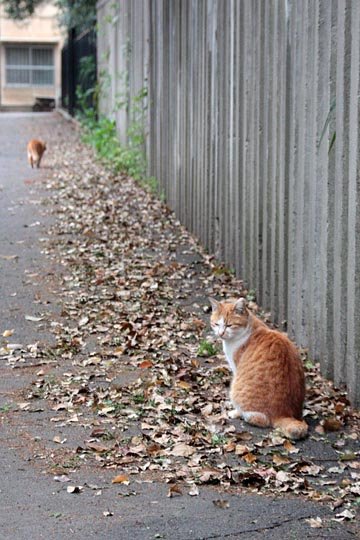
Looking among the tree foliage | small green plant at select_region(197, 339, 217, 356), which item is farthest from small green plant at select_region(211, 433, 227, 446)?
the tree foliage

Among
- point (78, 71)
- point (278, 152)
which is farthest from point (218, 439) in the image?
point (78, 71)

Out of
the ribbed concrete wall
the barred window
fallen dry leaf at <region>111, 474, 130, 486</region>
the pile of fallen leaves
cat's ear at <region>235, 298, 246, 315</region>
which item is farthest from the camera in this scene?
the barred window

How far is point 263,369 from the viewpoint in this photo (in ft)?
20.9

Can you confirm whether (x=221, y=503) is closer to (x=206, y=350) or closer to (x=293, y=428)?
(x=293, y=428)

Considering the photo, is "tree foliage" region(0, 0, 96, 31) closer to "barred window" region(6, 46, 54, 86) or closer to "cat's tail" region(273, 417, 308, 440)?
"barred window" region(6, 46, 54, 86)

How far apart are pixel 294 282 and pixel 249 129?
1919 mm

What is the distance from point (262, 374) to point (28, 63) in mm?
45820

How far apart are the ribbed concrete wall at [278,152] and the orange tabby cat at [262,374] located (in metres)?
0.49

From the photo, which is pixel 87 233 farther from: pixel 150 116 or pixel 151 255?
pixel 150 116

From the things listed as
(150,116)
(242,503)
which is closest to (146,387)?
(242,503)

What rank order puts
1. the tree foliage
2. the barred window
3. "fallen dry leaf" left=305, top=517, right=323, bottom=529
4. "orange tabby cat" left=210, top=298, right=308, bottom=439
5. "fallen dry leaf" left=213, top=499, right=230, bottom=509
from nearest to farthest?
"fallen dry leaf" left=305, top=517, right=323, bottom=529 < "fallen dry leaf" left=213, top=499, right=230, bottom=509 < "orange tabby cat" left=210, top=298, right=308, bottom=439 < the tree foliage < the barred window

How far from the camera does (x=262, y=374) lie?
6.35m

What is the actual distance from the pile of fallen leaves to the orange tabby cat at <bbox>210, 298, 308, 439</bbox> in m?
0.10

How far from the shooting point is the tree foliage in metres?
30.2
